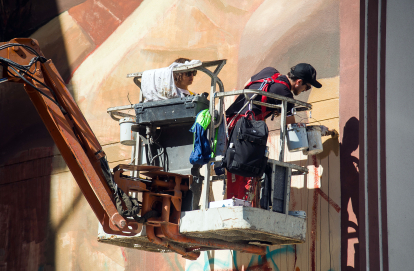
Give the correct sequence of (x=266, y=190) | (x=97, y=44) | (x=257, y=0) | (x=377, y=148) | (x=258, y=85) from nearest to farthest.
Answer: (x=266, y=190), (x=258, y=85), (x=377, y=148), (x=257, y=0), (x=97, y=44)

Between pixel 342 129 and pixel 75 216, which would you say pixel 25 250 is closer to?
pixel 75 216

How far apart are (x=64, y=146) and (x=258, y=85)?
2.45m

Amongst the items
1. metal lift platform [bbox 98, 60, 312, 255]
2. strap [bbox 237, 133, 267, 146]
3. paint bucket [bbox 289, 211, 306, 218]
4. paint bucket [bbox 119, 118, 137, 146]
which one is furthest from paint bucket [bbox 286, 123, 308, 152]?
paint bucket [bbox 119, 118, 137, 146]

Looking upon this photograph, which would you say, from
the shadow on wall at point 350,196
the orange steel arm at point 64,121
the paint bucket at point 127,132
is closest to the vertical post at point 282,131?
the shadow on wall at point 350,196

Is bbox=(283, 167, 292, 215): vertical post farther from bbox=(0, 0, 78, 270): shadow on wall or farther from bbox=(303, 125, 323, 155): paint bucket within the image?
bbox=(0, 0, 78, 270): shadow on wall

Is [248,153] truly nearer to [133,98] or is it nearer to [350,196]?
[350,196]

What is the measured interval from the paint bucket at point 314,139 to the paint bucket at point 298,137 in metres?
0.15

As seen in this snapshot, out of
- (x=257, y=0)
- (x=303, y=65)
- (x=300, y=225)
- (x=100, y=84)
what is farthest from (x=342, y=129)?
(x=100, y=84)

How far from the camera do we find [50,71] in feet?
22.1

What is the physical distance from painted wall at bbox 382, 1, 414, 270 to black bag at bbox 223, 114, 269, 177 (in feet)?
7.84

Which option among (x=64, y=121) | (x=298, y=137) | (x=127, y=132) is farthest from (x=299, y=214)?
(x=64, y=121)

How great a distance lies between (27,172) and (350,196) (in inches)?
262

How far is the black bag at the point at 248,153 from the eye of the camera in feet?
19.9

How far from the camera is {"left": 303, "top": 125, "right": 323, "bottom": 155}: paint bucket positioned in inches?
286
